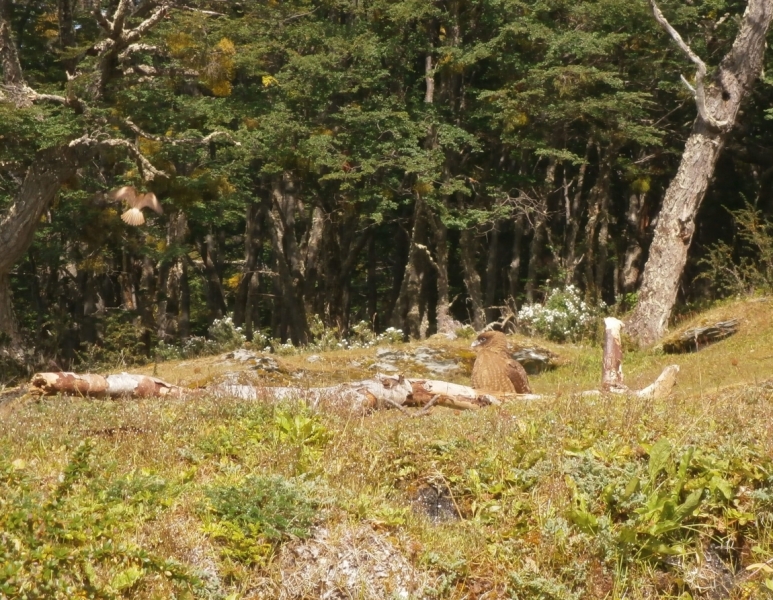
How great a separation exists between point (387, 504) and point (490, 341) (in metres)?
6.33

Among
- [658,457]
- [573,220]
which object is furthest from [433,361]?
[573,220]

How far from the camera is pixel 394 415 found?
9.98m

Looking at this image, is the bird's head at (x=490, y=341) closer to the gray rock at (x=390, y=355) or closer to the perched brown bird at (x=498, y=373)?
the perched brown bird at (x=498, y=373)

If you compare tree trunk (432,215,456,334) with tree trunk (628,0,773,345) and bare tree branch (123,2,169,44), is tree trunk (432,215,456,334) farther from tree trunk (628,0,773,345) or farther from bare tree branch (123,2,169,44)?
bare tree branch (123,2,169,44)

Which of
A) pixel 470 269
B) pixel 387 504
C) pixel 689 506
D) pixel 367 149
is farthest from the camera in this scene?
pixel 470 269

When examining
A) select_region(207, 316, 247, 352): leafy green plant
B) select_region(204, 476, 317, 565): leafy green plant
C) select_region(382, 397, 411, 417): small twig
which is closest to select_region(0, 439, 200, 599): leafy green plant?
select_region(204, 476, 317, 565): leafy green plant

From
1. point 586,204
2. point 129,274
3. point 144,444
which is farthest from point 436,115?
point 144,444

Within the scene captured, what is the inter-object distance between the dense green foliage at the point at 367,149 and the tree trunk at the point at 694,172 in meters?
1.58

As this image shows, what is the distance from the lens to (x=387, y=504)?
727cm

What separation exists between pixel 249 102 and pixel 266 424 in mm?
18277

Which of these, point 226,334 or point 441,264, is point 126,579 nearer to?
point 226,334

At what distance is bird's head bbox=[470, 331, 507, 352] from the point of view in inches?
520

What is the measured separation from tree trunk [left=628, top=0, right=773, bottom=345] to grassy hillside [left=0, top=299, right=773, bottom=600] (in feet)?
37.1

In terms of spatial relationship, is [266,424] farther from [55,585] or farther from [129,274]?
[129,274]
